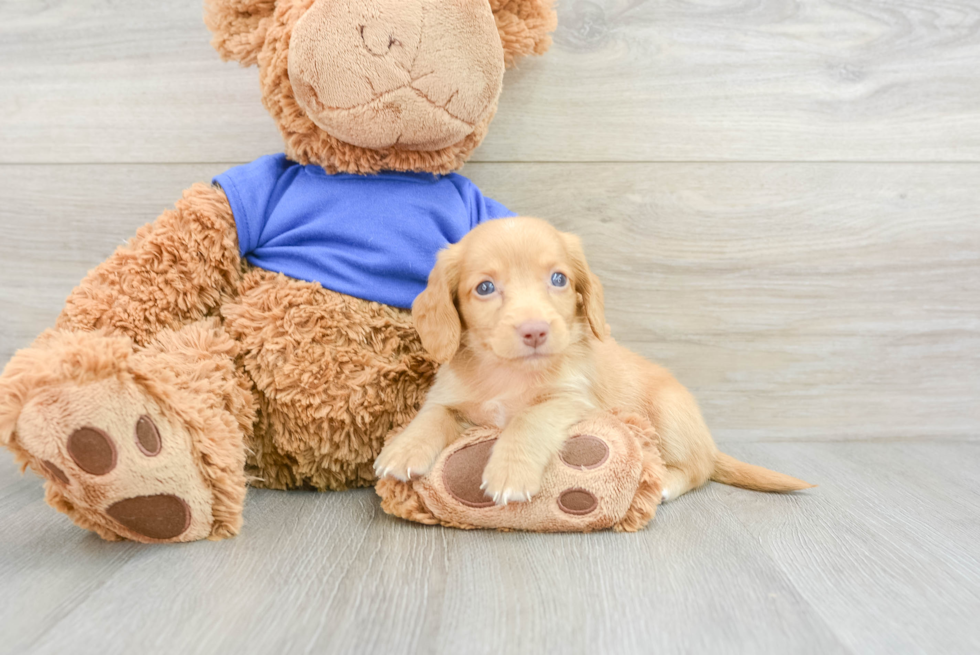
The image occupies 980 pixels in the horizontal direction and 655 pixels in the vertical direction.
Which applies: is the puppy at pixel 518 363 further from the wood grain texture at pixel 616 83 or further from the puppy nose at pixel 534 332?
the wood grain texture at pixel 616 83

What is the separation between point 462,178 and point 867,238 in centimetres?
103

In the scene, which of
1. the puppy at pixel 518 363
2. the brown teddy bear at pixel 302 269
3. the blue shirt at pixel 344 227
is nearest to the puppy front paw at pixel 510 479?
the puppy at pixel 518 363

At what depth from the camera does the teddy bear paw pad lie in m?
0.91

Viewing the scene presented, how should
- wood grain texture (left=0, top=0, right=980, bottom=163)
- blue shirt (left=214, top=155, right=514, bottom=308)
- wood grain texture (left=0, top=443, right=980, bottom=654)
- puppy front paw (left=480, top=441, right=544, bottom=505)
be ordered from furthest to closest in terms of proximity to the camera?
wood grain texture (left=0, top=0, right=980, bottom=163), blue shirt (left=214, top=155, right=514, bottom=308), puppy front paw (left=480, top=441, right=544, bottom=505), wood grain texture (left=0, top=443, right=980, bottom=654)

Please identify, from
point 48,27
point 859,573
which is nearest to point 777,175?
point 859,573

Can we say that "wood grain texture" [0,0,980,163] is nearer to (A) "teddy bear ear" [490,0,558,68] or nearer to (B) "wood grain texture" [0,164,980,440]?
(B) "wood grain texture" [0,164,980,440]

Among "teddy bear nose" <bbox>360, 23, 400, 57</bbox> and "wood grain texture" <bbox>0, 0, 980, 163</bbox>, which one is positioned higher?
"teddy bear nose" <bbox>360, 23, 400, 57</bbox>

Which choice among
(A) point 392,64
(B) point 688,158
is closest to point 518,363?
(A) point 392,64

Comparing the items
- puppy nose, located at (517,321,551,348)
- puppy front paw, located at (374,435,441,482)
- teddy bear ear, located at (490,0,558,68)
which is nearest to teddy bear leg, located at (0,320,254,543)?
puppy front paw, located at (374,435,441,482)

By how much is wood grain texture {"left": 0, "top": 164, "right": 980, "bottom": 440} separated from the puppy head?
48cm

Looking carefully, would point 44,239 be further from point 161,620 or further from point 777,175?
point 777,175

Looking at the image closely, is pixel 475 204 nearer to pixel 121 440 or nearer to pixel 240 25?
pixel 240 25

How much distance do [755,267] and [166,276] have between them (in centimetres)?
133

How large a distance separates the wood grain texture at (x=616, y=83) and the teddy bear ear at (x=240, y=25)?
327mm
